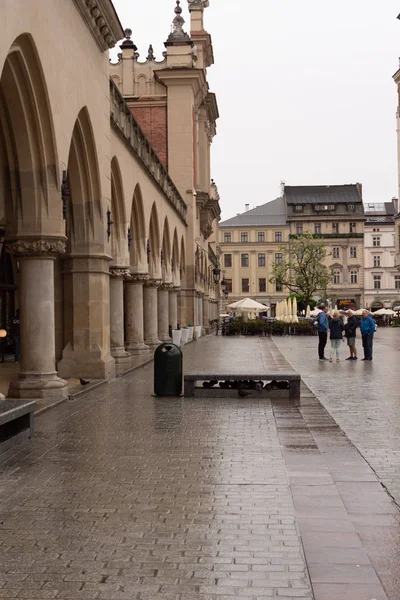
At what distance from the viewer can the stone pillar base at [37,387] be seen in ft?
45.6

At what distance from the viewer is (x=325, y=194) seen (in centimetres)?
11306

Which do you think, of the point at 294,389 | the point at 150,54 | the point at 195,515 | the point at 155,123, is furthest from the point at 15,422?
the point at 150,54

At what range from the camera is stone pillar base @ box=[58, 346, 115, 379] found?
18047 mm

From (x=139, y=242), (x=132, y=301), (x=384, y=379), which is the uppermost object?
(x=139, y=242)

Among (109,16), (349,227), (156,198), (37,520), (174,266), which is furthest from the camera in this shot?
(349,227)

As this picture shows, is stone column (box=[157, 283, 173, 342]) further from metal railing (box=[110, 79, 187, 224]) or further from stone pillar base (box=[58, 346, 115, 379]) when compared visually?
stone pillar base (box=[58, 346, 115, 379])

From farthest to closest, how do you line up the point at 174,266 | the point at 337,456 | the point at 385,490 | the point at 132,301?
1. the point at 174,266
2. the point at 132,301
3. the point at 337,456
4. the point at 385,490

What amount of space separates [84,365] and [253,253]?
321 feet

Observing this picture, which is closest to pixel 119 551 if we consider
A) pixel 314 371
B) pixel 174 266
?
pixel 314 371

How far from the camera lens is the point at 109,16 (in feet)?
58.1

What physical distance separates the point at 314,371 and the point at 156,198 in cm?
1200

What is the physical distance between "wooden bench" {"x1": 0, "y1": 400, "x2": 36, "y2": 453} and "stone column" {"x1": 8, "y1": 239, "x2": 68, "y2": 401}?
4248 millimetres

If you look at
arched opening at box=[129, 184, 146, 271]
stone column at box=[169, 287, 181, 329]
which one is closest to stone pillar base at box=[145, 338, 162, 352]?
arched opening at box=[129, 184, 146, 271]

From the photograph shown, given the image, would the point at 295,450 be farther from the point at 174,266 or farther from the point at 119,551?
the point at 174,266
